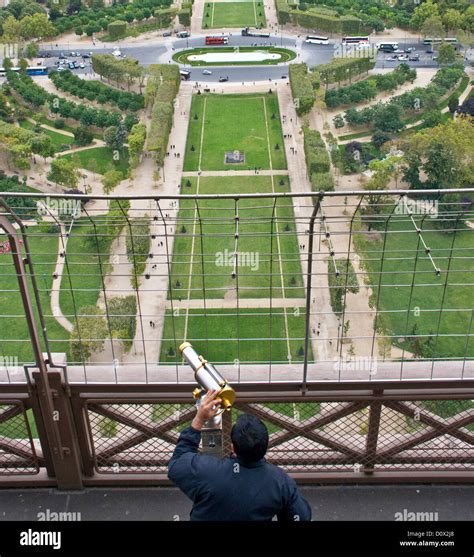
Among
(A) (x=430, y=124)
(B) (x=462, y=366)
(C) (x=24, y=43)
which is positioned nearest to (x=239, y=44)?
(C) (x=24, y=43)

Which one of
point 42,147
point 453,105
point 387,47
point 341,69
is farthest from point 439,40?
point 42,147

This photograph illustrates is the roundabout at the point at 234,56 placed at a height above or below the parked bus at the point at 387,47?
below

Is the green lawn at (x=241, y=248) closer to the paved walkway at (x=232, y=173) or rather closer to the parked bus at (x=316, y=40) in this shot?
the paved walkway at (x=232, y=173)

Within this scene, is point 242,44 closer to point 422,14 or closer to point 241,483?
point 422,14

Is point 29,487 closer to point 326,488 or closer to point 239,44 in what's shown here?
point 326,488

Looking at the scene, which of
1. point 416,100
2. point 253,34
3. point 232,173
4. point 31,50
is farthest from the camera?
point 253,34

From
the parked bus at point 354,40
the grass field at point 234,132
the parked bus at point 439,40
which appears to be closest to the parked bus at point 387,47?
the parked bus at point 354,40
